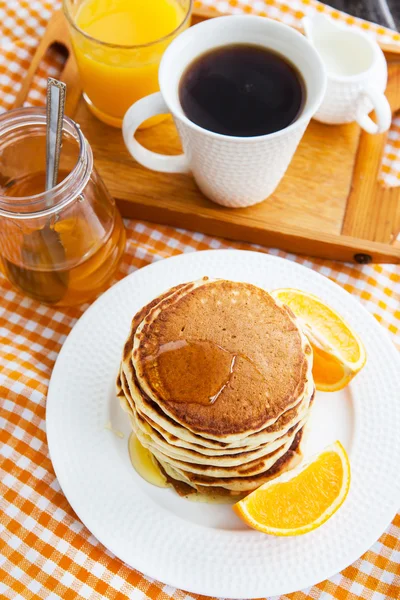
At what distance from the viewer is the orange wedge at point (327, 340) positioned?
130 cm

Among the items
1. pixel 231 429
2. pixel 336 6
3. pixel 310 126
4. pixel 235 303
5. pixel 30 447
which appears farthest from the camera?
pixel 336 6

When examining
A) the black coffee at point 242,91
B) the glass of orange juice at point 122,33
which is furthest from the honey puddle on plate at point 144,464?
the glass of orange juice at point 122,33

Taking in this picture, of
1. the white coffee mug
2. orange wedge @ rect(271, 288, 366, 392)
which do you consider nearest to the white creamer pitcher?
the white coffee mug

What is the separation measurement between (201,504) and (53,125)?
79 centimetres

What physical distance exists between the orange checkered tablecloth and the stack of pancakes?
24 centimetres

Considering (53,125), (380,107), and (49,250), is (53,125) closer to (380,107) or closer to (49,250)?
(49,250)

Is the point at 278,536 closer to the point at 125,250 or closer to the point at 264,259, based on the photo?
the point at 264,259

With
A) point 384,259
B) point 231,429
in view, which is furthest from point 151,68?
point 231,429

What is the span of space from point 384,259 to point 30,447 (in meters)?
0.89

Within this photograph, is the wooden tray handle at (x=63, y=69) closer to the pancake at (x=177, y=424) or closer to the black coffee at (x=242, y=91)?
the black coffee at (x=242, y=91)

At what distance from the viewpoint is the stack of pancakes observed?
1142 millimetres

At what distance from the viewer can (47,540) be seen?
1.31m

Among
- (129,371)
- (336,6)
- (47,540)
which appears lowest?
(47,540)

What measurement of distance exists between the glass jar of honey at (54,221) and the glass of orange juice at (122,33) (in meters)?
0.20
